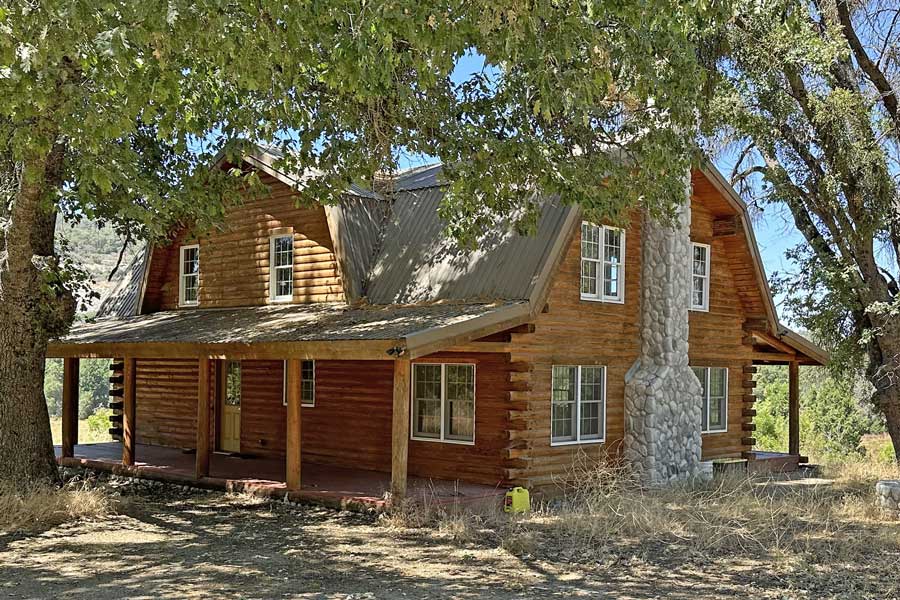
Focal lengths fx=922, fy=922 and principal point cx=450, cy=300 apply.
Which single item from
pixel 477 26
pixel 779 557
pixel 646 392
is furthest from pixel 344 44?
pixel 646 392

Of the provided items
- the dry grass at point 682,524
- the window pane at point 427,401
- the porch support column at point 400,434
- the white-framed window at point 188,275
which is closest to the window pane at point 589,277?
the window pane at point 427,401

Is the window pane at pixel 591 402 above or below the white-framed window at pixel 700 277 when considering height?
below

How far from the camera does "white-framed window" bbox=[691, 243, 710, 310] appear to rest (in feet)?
63.7

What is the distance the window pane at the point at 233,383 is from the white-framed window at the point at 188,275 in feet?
5.59

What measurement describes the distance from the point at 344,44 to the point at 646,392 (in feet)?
33.4

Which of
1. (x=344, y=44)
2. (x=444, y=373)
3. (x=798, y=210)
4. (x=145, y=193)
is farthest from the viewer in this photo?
(x=798, y=210)

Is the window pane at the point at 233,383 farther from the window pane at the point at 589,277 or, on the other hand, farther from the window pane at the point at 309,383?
the window pane at the point at 589,277

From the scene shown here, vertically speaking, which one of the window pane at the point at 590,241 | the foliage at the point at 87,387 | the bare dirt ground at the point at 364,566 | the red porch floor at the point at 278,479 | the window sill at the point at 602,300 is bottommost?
the foliage at the point at 87,387

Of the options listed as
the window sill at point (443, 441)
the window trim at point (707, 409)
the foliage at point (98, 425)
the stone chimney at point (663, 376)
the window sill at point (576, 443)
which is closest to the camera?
the window sill at point (576, 443)

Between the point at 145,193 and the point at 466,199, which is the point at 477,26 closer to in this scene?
the point at 466,199

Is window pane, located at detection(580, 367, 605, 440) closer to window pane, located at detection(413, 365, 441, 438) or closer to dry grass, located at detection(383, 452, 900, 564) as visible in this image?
dry grass, located at detection(383, 452, 900, 564)

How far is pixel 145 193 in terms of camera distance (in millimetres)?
12172

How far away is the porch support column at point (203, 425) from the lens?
52.4ft

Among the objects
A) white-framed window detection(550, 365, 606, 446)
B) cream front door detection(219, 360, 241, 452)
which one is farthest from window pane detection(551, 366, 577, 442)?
cream front door detection(219, 360, 241, 452)
